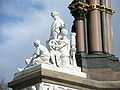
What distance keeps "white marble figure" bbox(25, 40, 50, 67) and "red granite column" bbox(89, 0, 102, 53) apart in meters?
2.71

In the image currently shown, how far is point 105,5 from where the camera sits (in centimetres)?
2028

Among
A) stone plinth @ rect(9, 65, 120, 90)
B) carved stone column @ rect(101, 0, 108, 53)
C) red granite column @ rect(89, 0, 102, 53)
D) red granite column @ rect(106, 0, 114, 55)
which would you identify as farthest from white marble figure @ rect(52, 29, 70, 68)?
red granite column @ rect(106, 0, 114, 55)

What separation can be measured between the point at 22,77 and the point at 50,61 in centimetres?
→ 125

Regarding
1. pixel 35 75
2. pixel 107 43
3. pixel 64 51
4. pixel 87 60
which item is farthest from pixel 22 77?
pixel 107 43

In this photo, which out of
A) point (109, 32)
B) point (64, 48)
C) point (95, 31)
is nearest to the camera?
point (64, 48)

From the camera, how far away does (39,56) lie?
1759 centimetres

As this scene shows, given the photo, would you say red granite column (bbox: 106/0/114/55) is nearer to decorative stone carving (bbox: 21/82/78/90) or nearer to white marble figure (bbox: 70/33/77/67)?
white marble figure (bbox: 70/33/77/67)

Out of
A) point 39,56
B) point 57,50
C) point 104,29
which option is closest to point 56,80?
point 39,56

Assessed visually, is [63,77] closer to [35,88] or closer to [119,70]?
[35,88]

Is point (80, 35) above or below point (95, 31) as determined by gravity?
below

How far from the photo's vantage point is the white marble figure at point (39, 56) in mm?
17391

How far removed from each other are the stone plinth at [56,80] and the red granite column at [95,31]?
191 cm

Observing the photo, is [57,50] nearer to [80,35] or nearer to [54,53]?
[54,53]

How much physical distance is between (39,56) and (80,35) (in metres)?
3.02
